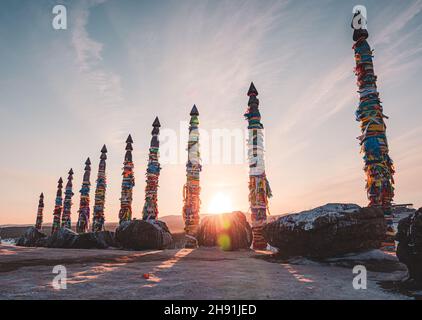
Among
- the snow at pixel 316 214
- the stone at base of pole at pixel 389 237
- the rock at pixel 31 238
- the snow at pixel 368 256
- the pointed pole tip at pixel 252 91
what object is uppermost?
the pointed pole tip at pixel 252 91

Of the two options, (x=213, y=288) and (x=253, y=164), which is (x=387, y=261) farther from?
(x=253, y=164)

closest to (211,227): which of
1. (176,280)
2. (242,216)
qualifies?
(242,216)

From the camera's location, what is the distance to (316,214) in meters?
6.09

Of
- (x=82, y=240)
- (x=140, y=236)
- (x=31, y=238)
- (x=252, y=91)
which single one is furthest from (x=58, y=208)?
(x=252, y=91)

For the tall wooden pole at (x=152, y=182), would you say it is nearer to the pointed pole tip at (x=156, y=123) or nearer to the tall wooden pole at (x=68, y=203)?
the pointed pole tip at (x=156, y=123)

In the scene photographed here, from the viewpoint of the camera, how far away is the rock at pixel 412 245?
3.45 meters

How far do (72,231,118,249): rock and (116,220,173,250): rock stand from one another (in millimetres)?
417

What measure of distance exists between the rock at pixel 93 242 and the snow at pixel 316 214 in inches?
301

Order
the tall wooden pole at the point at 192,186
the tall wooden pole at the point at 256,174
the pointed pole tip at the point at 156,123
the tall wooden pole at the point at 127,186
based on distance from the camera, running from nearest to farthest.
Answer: the tall wooden pole at the point at 256,174, the tall wooden pole at the point at 192,186, the pointed pole tip at the point at 156,123, the tall wooden pole at the point at 127,186

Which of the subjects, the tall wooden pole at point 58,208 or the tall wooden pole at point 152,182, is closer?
the tall wooden pole at point 152,182

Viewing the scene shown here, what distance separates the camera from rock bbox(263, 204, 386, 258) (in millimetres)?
5711

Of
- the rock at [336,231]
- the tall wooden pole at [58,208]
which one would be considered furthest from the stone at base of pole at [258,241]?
the tall wooden pole at [58,208]

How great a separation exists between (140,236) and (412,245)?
367 inches
